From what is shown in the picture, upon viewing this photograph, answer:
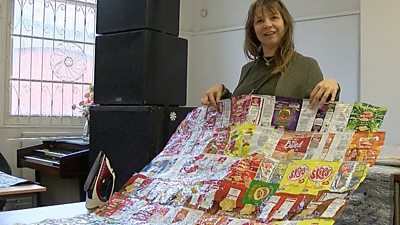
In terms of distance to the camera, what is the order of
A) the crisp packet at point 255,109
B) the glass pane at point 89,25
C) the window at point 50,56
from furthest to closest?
the glass pane at point 89,25, the window at point 50,56, the crisp packet at point 255,109

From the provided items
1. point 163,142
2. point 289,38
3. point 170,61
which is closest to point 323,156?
point 289,38

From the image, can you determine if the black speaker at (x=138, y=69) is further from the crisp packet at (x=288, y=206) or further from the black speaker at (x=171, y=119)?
the crisp packet at (x=288, y=206)

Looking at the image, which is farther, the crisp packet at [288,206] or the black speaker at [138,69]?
the black speaker at [138,69]

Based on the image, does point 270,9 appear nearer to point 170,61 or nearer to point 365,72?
point 170,61

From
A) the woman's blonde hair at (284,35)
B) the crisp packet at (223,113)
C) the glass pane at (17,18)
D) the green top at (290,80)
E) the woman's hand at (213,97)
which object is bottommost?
the crisp packet at (223,113)

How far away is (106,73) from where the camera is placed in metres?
2.45

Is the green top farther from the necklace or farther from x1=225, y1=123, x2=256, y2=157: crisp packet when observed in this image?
x1=225, y1=123, x2=256, y2=157: crisp packet

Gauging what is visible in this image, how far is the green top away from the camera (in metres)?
1.34

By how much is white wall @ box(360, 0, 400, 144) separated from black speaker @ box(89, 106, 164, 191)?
159 centimetres

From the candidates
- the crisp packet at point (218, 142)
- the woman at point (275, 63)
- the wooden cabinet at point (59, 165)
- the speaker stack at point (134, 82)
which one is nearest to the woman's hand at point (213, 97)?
the woman at point (275, 63)

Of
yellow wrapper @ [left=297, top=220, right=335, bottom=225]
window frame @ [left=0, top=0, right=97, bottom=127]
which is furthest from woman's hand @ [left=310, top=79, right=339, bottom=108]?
window frame @ [left=0, top=0, right=97, bottom=127]

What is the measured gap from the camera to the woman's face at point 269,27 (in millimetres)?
1391

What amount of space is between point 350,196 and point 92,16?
12.0ft

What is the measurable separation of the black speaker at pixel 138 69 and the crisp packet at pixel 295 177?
133 cm
